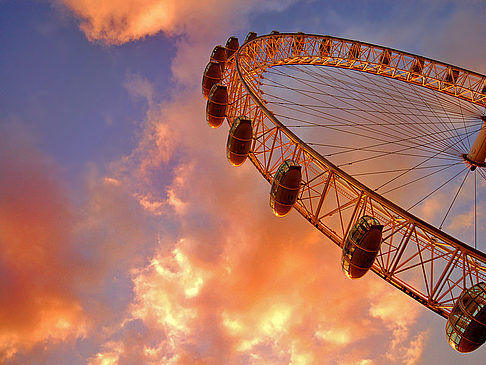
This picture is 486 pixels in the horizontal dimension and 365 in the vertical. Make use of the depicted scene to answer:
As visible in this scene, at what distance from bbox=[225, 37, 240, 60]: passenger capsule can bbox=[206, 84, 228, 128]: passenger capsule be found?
7.90m

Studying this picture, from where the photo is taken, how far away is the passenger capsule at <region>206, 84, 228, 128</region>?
15078 mm

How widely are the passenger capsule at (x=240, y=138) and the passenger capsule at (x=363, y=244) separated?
5.93m

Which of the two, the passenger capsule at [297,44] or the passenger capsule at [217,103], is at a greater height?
the passenger capsule at [297,44]

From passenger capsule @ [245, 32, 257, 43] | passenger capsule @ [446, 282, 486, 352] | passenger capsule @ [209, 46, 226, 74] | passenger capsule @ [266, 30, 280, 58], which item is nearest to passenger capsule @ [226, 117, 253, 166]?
passenger capsule @ [446, 282, 486, 352]

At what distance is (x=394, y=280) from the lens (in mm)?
10523

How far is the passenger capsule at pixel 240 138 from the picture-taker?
12.4m

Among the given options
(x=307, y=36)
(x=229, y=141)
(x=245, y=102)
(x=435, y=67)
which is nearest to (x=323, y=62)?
(x=307, y=36)

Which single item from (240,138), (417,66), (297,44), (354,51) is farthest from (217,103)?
(417,66)

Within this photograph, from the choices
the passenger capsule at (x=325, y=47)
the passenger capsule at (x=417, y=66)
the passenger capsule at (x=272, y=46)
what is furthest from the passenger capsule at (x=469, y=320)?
the passenger capsule at (x=417, y=66)

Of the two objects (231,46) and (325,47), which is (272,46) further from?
(325,47)

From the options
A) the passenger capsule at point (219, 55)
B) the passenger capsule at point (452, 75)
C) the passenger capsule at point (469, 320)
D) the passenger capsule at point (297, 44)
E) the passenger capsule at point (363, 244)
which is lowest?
the passenger capsule at point (469, 320)

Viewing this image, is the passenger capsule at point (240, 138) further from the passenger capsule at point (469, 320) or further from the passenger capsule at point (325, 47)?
the passenger capsule at point (325, 47)

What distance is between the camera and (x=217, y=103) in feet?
49.9

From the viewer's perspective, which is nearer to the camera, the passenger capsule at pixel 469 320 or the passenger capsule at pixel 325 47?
the passenger capsule at pixel 469 320
